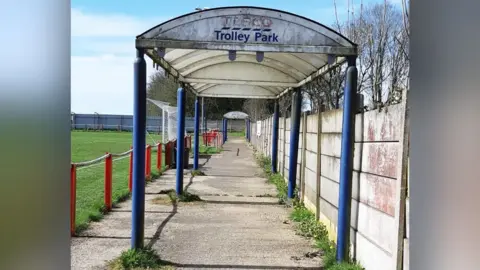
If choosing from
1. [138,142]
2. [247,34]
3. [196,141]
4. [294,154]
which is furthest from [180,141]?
[247,34]

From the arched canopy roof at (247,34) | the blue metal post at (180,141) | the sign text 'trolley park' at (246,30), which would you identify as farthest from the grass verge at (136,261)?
the blue metal post at (180,141)

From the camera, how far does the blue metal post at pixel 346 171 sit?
5.17 meters

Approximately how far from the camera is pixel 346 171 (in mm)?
5152

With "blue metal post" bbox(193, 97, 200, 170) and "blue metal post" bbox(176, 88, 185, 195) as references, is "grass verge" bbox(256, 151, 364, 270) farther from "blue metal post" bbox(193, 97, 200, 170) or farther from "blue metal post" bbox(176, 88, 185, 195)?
"blue metal post" bbox(193, 97, 200, 170)

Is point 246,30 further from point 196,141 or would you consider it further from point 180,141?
point 196,141

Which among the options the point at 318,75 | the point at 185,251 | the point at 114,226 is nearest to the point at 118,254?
the point at 185,251

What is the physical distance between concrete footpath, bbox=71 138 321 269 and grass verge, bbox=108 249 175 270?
135 millimetres

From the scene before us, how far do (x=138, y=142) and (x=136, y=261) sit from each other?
4.29 ft
